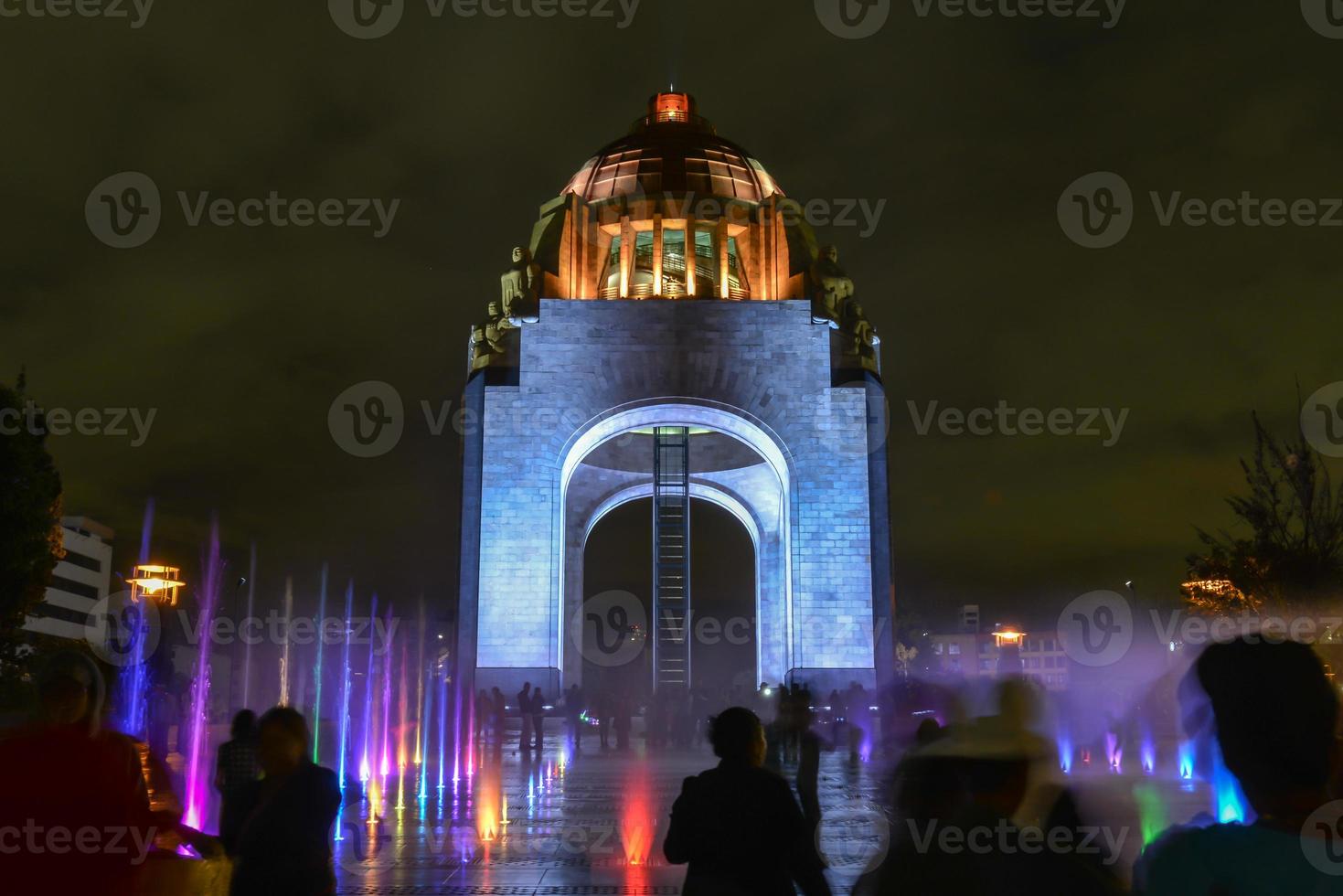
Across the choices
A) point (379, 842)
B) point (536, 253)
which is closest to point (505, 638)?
point (536, 253)

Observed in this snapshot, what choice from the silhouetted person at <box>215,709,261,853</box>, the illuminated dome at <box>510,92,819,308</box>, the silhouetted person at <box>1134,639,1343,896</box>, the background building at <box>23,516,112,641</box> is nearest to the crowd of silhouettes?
the silhouetted person at <box>1134,639,1343,896</box>

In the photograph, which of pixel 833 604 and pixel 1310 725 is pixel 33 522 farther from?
pixel 1310 725

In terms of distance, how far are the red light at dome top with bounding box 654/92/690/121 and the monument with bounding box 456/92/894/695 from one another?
3.45 m

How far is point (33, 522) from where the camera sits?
2488 centimetres

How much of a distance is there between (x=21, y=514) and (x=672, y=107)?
24.6 meters

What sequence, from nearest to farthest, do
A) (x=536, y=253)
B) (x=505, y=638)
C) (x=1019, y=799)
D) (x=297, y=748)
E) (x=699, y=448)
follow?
(x=1019, y=799)
(x=297, y=748)
(x=505, y=638)
(x=536, y=253)
(x=699, y=448)

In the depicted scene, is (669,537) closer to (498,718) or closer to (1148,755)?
(498,718)

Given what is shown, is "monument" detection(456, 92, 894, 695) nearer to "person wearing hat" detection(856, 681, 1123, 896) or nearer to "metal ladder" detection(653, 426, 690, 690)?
"metal ladder" detection(653, 426, 690, 690)

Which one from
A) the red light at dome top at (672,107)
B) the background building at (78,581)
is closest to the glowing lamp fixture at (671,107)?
the red light at dome top at (672,107)

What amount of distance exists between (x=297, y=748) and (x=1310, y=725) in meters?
3.77

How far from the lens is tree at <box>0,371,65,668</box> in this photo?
961 inches

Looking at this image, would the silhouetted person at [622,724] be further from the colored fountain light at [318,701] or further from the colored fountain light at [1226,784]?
the colored fountain light at [1226,784]

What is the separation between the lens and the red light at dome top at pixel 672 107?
40469 mm

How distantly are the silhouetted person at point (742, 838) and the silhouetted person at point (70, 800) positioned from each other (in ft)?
6.01
